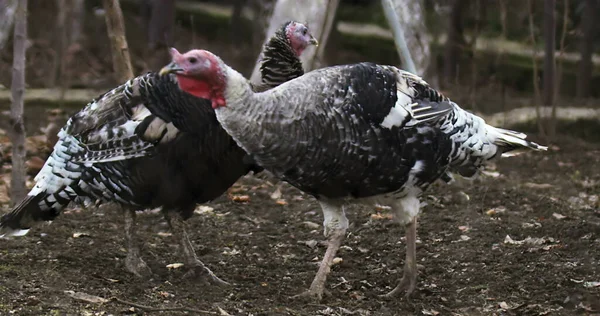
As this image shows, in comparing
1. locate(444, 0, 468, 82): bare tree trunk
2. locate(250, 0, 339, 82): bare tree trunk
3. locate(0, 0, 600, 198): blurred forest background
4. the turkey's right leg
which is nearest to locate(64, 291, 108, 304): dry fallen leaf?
the turkey's right leg

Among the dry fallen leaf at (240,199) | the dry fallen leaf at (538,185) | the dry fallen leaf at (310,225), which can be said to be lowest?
the dry fallen leaf at (538,185)

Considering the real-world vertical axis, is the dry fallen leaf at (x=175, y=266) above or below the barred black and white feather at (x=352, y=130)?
below

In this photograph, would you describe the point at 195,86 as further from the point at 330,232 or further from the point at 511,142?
the point at 511,142

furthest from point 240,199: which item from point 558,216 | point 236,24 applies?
point 236,24

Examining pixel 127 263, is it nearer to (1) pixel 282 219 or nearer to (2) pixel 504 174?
(1) pixel 282 219

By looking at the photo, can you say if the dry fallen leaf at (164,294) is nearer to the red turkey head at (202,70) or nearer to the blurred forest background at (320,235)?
the blurred forest background at (320,235)

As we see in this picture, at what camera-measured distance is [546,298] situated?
4.67 metres

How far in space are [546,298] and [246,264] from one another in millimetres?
1829

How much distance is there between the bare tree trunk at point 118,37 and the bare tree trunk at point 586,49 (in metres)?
6.33

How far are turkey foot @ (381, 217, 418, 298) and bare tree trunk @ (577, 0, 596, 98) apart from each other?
21.7 ft

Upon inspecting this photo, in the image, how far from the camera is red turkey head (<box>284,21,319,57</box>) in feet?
16.8

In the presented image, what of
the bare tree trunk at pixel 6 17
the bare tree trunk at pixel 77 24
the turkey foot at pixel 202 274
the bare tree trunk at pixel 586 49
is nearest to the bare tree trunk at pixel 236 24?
the bare tree trunk at pixel 77 24

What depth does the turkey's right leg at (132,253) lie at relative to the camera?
16.4 feet

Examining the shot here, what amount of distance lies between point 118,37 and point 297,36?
1.77 m
